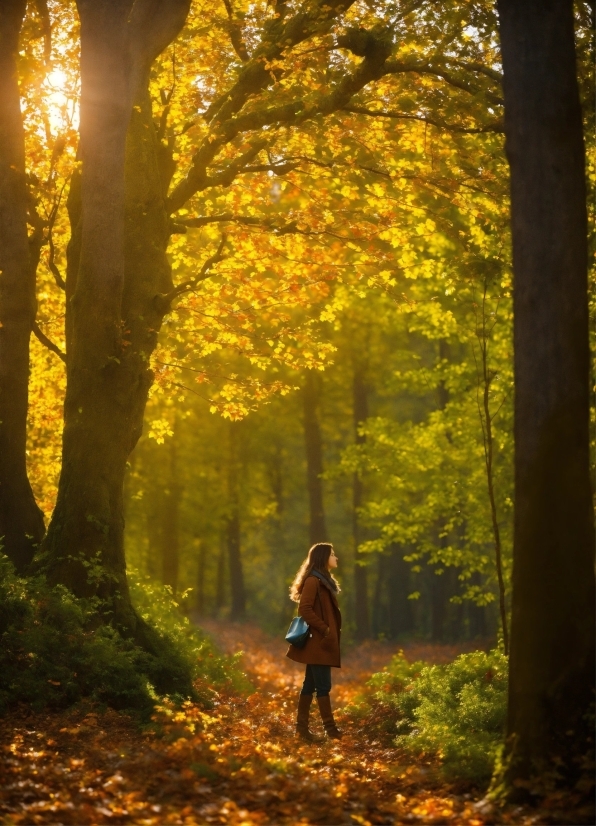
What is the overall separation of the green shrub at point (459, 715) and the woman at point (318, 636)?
107 cm

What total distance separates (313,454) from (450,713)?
2137cm

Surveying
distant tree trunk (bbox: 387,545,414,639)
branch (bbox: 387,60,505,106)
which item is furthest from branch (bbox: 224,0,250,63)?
distant tree trunk (bbox: 387,545,414,639)

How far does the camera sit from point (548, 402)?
673 centimetres

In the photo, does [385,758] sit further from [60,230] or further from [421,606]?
[421,606]

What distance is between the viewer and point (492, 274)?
40.3ft

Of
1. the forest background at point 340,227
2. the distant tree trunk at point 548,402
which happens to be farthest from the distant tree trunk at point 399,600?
the distant tree trunk at point 548,402

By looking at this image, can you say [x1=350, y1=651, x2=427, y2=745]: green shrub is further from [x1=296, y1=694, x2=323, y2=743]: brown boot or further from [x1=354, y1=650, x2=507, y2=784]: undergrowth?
[x1=296, y1=694, x2=323, y2=743]: brown boot

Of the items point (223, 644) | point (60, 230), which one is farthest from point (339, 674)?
point (60, 230)

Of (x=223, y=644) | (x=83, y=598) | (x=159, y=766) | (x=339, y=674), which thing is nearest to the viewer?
(x=159, y=766)

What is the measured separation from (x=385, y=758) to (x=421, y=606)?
138 feet

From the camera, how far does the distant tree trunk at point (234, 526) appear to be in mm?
34719

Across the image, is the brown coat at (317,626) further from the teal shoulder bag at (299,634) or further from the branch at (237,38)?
the branch at (237,38)

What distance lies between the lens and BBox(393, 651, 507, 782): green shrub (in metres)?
7.76

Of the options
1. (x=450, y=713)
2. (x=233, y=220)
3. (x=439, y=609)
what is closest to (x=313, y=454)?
(x=439, y=609)
